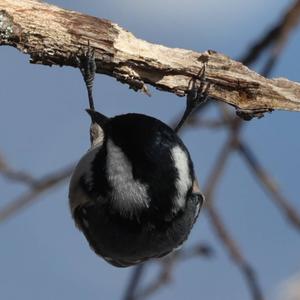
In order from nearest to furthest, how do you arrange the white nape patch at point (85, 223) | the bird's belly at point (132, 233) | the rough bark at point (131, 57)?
the rough bark at point (131, 57) → the bird's belly at point (132, 233) → the white nape patch at point (85, 223)

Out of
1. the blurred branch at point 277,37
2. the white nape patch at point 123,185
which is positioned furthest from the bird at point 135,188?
the blurred branch at point 277,37

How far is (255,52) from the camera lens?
5.06ft

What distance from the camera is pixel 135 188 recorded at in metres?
1.44

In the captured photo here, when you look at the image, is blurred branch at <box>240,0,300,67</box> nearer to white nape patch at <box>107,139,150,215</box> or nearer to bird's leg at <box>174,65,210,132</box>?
bird's leg at <box>174,65,210,132</box>

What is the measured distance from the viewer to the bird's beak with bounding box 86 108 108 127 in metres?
1.57

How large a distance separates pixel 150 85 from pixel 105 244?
344 mm

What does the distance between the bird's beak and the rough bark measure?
0.15 m

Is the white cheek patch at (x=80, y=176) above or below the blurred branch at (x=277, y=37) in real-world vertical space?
below

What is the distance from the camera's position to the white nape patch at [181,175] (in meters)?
1.45

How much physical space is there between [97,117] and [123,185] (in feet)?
0.65

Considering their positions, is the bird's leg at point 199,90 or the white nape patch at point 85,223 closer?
the bird's leg at point 199,90

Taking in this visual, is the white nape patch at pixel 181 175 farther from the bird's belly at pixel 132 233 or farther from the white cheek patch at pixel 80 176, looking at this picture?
the white cheek patch at pixel 80 176

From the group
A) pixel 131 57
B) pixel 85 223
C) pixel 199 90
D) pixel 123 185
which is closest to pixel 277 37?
pixel 199 90

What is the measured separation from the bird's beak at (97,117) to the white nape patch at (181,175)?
0.60 feet
